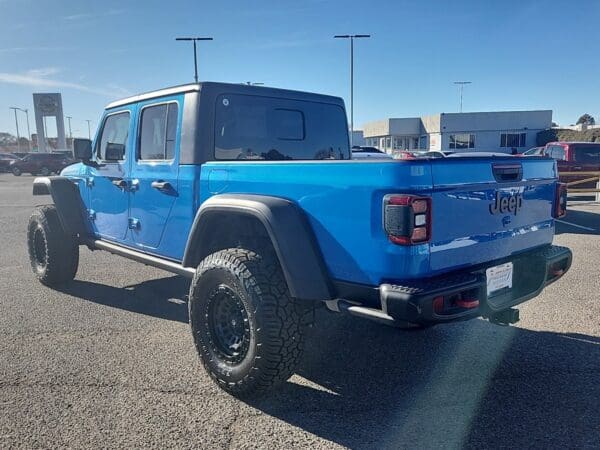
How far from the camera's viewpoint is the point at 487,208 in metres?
2.92

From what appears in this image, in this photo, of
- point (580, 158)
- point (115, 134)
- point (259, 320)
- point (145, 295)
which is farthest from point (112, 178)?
point (580, 158)

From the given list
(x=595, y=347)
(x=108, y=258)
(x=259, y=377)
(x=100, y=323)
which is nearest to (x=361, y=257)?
(x=259, y=377)

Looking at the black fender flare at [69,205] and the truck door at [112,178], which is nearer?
the truck door at [112,178]

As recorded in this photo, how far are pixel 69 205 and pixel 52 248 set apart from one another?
573mm

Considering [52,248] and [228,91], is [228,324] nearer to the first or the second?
[228,91]

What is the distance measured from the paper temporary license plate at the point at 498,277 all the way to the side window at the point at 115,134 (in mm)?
3338

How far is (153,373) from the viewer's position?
3.59 meters

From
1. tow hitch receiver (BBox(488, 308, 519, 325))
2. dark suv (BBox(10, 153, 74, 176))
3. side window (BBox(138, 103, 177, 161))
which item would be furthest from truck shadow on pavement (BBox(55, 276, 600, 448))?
dark suv (BBox(10, 153, 74, 176))

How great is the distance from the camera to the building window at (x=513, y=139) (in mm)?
44656

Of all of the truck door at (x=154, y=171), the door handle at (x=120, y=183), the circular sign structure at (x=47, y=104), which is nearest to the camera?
the truck door at (x=154, y=171)

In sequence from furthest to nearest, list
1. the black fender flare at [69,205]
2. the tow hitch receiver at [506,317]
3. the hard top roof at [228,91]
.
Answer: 1. the black fender flare at [69,205]
2. the hard top roof at [228,91]
3. the tow hitch receiver at [506,317]

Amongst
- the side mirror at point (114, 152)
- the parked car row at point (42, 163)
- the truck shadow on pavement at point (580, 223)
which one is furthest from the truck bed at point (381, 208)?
the parked car row at point (42, 163)

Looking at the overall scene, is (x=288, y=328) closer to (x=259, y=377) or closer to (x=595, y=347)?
(x=259, y=377)

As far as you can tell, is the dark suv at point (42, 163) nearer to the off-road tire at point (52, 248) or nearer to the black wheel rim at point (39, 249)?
the black wheel rim at point (39, 249)
